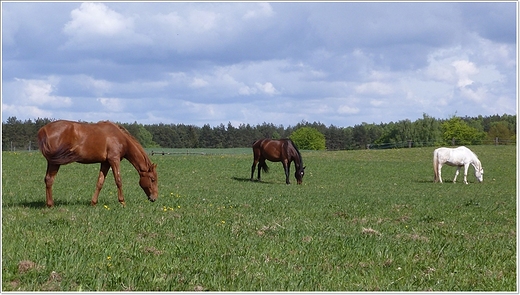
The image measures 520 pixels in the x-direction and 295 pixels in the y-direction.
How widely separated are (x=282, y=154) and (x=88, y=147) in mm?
16626

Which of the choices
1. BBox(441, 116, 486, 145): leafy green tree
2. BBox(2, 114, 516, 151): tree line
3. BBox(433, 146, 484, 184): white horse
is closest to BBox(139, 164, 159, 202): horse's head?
BBox(433, 146, 484, 184): white horse

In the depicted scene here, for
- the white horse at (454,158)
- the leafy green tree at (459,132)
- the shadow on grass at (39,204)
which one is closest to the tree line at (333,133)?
the leafy green tree at (459,132)

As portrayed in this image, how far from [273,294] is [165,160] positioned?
107 ft

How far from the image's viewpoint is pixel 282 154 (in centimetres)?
2770

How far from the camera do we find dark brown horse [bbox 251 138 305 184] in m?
26.8

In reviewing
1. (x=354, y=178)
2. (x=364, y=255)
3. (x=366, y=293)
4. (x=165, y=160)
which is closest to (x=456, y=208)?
(x=364, y=255)

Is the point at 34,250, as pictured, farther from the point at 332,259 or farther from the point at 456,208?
the point at 456,208

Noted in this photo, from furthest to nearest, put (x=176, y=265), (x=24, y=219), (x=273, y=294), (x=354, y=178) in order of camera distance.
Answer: (x=354, y=178) → (x=24, y=219) → (x=176, y=265) → (x=273, y=294)

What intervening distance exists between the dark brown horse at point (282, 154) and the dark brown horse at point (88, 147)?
47.6 feet

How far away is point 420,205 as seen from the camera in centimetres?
1487

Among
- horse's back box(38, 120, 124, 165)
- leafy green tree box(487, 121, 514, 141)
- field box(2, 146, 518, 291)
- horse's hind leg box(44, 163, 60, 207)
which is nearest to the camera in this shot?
field box(2, 146, 518, 291)

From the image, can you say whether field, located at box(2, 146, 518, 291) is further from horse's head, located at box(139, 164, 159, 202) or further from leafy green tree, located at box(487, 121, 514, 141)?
leafy green tree, located at box(487, 121, 514, 141)

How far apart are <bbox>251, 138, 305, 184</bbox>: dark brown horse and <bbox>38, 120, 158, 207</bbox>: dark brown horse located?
1449 cm

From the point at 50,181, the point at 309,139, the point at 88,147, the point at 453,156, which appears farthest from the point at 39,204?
the point at 309,139
